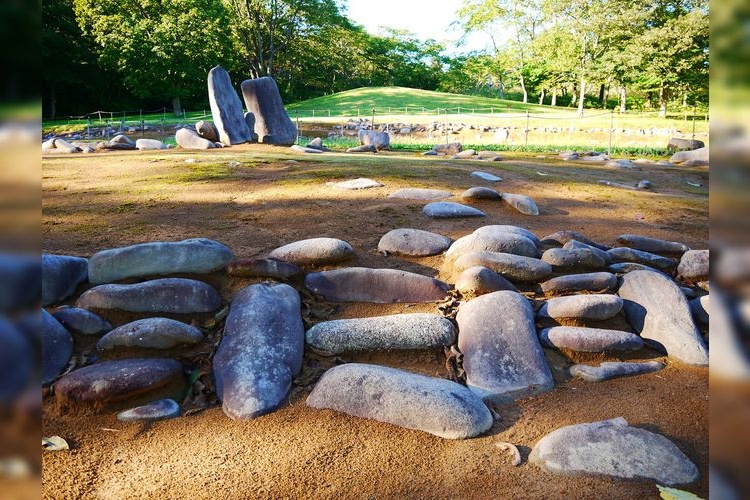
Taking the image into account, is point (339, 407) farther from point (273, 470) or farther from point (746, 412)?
point (746, 412)

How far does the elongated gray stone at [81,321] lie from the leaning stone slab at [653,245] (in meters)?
4.07

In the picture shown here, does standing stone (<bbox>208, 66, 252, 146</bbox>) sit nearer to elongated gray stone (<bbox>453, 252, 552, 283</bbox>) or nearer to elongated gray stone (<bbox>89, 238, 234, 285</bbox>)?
elongated gray stone (<bbox>89, 238, 234, 285</bbox>)

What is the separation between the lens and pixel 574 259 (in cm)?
410

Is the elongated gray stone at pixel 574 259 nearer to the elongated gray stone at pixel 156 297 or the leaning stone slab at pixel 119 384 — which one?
the elongated gray stone at pixel 156 297

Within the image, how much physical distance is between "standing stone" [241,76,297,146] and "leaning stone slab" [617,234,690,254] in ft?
33.2

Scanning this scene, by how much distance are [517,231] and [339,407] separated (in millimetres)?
2390

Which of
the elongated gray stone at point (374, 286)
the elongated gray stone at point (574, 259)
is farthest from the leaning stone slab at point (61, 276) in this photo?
the elongated gray stone at point (574, 259)

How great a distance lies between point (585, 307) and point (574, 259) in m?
0.69

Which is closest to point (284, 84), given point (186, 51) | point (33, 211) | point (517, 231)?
point (186, 51)

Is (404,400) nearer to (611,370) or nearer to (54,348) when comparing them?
(611,370)

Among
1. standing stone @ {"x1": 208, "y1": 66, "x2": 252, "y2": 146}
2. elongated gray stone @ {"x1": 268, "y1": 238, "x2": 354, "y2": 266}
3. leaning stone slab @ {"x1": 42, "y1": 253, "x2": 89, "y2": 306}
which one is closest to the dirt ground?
elongated gray stone @ {"x1": 268, "y1": 238, "x2": 354, "y2": 266}

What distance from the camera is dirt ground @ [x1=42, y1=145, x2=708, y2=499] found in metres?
2.25

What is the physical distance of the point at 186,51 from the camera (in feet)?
96.4

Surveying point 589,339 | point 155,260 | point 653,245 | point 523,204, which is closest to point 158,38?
point 523,204
